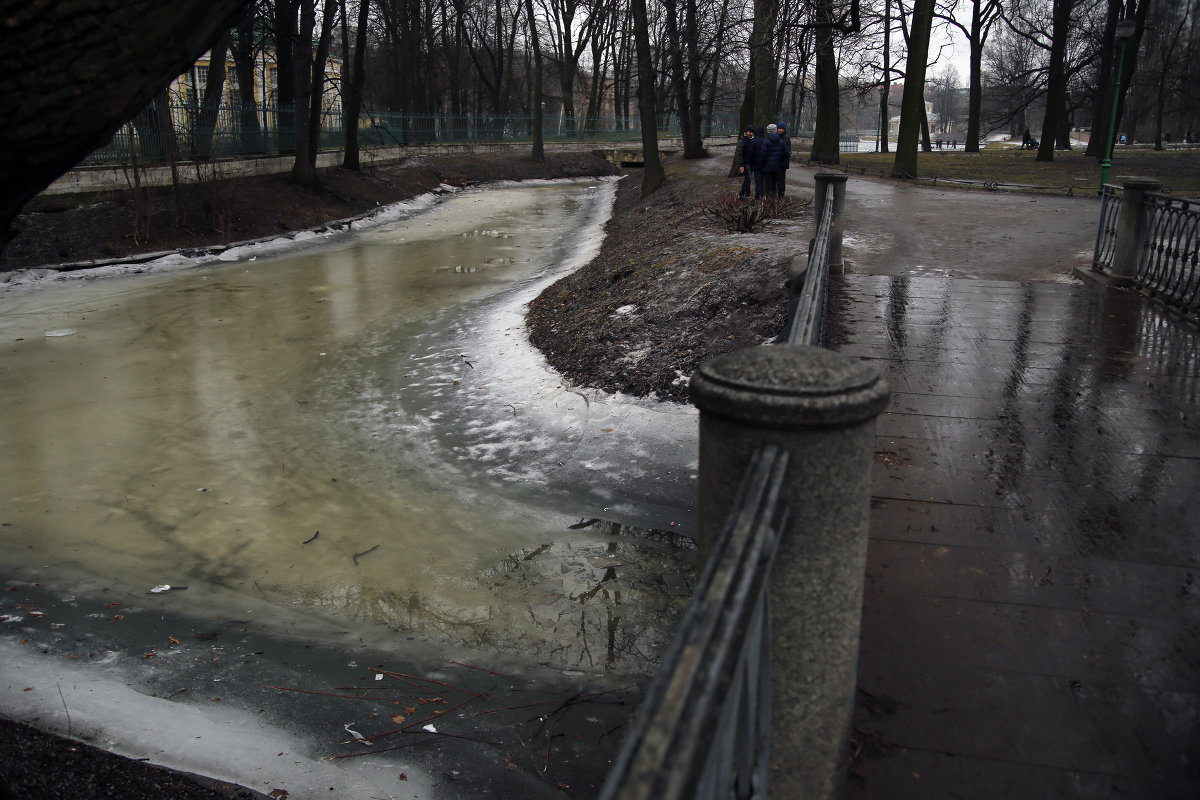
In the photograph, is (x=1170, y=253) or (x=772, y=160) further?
(x=772, y=160)

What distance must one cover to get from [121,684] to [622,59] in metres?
65.8

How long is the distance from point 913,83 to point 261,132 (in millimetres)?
21327

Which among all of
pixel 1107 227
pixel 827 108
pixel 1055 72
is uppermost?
pixel 1055 72

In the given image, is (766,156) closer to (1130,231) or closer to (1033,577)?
(1130,231)

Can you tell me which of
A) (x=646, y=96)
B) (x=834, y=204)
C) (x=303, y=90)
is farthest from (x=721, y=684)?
(x=303, y=90)

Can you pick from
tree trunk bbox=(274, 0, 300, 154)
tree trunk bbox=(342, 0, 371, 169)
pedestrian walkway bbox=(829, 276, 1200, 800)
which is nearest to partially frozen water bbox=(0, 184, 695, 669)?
pedestrian walkway bbox=(829, 276, 1200, 800)

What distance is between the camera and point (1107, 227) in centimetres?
1084

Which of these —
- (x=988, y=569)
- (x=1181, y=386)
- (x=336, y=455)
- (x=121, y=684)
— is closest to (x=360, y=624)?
(x=121, y=684)

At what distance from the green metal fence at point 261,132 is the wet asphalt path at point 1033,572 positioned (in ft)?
17.8

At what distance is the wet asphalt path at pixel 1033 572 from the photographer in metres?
2.94

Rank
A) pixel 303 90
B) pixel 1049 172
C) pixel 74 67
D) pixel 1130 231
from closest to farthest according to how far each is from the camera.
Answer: pixel 74 67 < pixel 1130 231 < pixel 303 90 < pixel 1049 172

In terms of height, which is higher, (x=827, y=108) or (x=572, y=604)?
(x=827, y=108)

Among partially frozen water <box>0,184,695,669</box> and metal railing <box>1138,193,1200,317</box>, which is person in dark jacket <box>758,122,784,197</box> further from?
metal railing <box>1138,193,1200,317</box>

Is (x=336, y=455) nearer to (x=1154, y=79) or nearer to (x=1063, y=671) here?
(x=1063, y=671)
